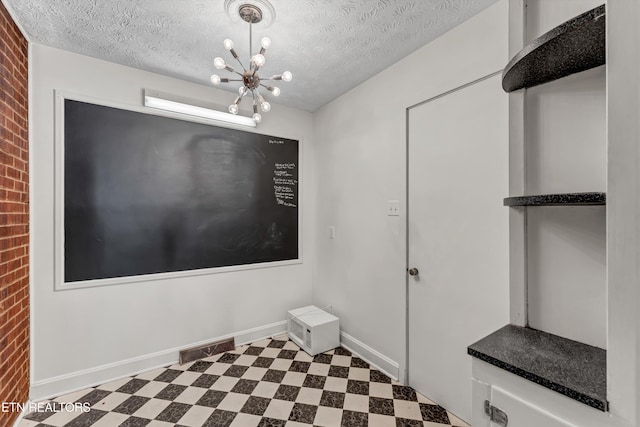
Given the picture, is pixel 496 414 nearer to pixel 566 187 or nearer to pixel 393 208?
pixel 566 187

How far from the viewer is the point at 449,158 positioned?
1833 millimetres

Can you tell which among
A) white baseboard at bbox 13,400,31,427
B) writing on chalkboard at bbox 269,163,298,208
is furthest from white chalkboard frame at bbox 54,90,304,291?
writing on chalkboard at bbox 269,163,298,208

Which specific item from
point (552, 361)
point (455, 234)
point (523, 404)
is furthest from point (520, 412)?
point (455, 234)

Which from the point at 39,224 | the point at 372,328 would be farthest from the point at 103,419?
the point at 372,328

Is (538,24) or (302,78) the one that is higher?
(302,78)

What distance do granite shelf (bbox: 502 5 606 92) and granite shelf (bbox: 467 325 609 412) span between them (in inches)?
40.4

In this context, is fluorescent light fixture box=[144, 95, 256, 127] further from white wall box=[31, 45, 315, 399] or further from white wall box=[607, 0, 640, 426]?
white wall box=[607, 0, 640, 426]

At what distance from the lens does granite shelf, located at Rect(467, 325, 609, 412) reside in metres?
0.75

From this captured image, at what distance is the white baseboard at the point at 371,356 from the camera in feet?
7.24

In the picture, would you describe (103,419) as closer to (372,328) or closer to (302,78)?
(372,328)

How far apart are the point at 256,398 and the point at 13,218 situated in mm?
1934

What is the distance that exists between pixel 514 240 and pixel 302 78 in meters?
2.04

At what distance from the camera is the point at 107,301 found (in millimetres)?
2182

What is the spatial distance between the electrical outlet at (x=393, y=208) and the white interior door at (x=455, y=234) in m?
0.13
